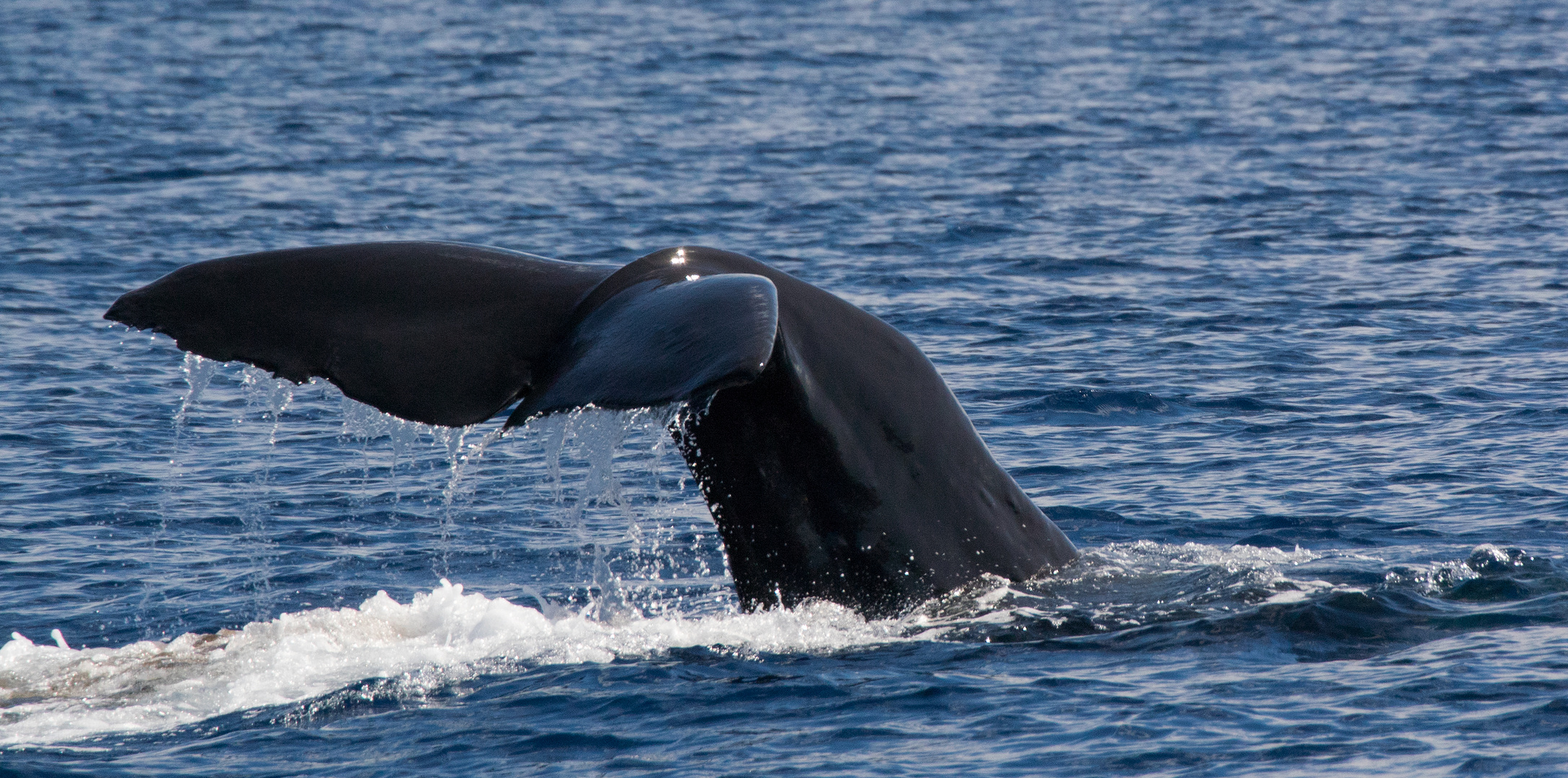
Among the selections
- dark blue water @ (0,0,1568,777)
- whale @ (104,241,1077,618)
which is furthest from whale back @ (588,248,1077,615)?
dark blue water @ (0,0,1568,777)

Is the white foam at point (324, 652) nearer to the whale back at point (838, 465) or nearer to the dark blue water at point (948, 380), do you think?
the dark blue water at point (948, 380)

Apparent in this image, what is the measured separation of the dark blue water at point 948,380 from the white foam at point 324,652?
0.03 meters

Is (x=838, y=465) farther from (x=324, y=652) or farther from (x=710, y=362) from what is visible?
(x=324, y=652)

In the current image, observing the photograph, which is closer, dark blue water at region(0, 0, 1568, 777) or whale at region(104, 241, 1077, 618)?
whale at region(104, 241, 1077, 618)

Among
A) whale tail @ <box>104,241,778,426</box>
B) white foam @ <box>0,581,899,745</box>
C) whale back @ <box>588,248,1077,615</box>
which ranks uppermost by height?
whale tail @ <box>104,241,778,426</box>

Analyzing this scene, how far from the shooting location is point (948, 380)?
42.8 feet

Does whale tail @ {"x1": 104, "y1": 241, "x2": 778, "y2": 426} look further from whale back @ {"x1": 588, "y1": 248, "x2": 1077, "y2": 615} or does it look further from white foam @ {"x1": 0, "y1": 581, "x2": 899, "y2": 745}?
white foam @ {"x1": 0, "y1": 581, "x2": 899, "y2": 745}

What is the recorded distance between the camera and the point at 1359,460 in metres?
10.8

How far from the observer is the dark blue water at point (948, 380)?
6.48 metres

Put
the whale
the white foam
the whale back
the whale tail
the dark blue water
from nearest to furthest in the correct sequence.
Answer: the whale tail < the whale < the whale back < the dark blue water < the white foam

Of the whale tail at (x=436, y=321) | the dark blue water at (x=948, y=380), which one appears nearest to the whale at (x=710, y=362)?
the whale tail at (x=436, y=321)

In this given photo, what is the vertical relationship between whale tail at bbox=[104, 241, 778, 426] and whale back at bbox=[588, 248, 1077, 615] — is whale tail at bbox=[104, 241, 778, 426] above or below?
above

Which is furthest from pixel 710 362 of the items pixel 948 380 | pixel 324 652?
pixel 948 380

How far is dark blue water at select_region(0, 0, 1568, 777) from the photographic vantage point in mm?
6477
